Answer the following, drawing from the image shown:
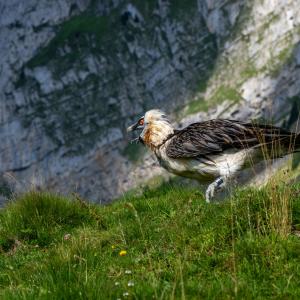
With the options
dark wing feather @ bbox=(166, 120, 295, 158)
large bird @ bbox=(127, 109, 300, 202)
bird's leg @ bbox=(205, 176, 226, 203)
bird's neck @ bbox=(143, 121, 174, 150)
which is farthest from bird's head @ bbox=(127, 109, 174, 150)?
bird's leg @ bbox=(205, 176, 226, 203)

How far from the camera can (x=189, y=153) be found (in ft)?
39.0

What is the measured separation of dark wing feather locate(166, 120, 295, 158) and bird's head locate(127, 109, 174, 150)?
0.80 metres

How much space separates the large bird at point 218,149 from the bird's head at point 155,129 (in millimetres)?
403

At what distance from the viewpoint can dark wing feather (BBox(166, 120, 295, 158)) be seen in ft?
36.8

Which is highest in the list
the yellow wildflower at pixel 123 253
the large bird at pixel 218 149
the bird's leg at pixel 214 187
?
the large bird at pixel 218 149

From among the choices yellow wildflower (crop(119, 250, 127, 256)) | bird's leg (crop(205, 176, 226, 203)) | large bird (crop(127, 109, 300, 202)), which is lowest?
bird's leg (crop(205, 176, 226, 203))

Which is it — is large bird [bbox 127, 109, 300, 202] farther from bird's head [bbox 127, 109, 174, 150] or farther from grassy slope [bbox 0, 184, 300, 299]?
grassy slope [bbox 0, 184, 300, 299]

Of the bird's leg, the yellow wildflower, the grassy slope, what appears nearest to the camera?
the grassy slope

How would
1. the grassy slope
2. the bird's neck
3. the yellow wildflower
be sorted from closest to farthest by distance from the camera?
1. the grassy slope
2. the yellow wildflower
3. the bird's neck

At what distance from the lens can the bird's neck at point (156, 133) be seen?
13.3 meters

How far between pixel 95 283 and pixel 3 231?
567cm

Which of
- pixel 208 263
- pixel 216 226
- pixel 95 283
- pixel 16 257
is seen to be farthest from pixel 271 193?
pixel 16 257

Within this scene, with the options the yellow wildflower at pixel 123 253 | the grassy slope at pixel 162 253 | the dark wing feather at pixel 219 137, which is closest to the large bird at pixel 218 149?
→ the dark wing feather at pixel 219 137

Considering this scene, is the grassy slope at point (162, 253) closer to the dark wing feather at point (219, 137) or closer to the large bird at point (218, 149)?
the large bird at point (218, 149)
